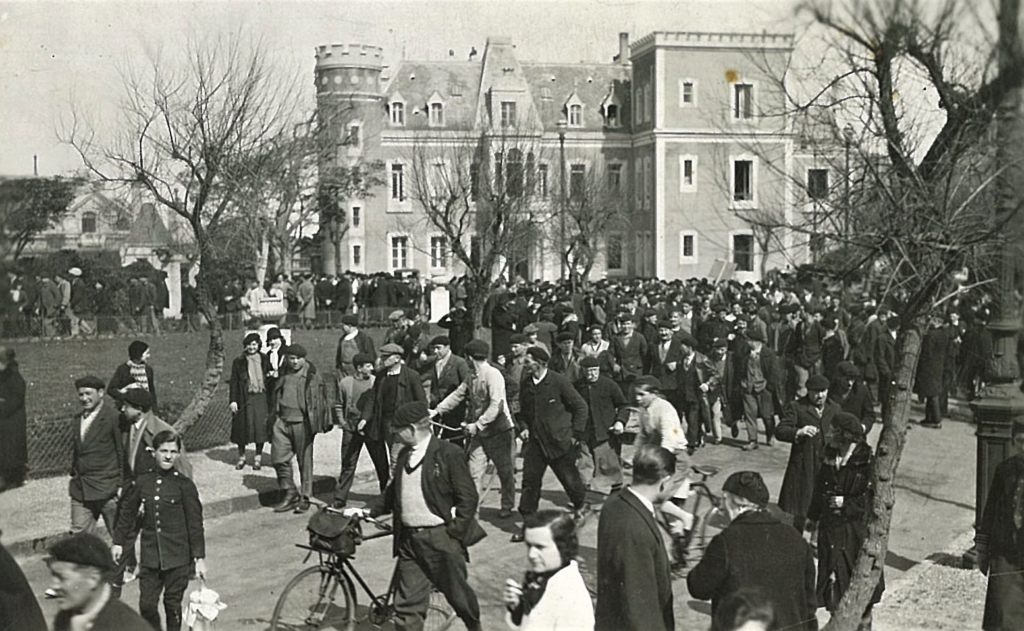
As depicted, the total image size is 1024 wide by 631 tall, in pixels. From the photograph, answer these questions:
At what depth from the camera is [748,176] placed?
14141mm

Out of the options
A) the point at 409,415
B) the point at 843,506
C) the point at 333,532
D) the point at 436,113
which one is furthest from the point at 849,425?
the point at 436,113

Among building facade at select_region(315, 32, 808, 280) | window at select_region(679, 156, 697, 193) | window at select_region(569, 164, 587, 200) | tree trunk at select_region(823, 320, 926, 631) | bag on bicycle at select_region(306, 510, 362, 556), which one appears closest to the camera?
bag on bicycle at select_region(306, 510, 362, 556)

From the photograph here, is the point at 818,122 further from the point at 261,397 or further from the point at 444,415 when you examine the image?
the point at 261,397

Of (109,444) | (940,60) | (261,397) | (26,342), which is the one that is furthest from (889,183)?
(26,342)

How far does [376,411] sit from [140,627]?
6097 mm

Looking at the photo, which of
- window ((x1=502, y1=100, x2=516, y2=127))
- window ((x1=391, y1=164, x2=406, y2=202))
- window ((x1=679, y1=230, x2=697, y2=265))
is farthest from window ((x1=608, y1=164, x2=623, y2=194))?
window ((x1=502, y1=100, x2=516, y2=127))

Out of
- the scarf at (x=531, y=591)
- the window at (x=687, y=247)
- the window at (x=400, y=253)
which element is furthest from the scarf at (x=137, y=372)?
the window at (x=400, y=253)

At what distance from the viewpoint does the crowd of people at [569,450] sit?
5.32m

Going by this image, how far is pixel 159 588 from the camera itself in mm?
7090

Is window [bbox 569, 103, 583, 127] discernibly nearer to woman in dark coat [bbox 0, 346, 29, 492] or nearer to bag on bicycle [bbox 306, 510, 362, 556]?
woman in dark coat [bbox 0, 346, 29, 492]

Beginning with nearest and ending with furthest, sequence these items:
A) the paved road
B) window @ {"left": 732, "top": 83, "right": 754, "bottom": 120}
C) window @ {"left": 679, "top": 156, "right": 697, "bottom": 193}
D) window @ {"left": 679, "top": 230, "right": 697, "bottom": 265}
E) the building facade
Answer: the paved road → window @ {"left": 732, "top": 83, "right": 754, "bottom": 120} → the building facade → window @ {"left": 679, "top": 156, "right": 697, "bottom": 193} → window @ {"left": 679, "top": 230, "right": 697, "bottom": 265}

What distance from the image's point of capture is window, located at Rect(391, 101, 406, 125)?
4328 cm

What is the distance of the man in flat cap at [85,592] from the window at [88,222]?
693 inches

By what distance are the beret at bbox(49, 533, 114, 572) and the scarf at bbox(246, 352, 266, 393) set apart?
24.0ft
